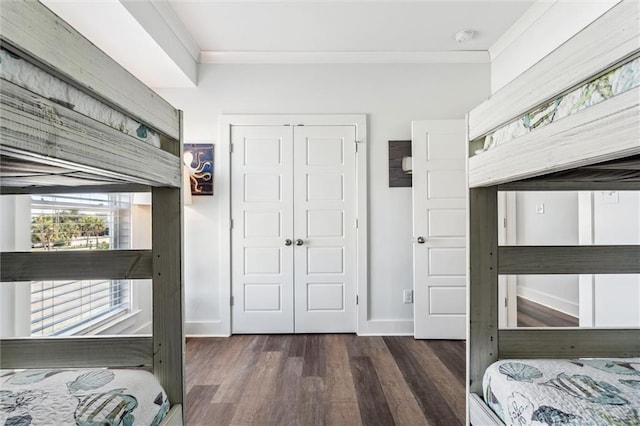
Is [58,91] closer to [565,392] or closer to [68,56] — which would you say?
[68,56]

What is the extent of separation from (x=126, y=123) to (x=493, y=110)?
46.4 inches

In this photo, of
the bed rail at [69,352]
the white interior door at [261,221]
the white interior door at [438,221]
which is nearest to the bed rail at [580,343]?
the bed rail at [69,352]

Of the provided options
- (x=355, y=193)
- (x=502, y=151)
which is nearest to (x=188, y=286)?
(x=355, y=193)

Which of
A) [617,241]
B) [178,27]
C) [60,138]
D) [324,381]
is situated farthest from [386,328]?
[178,27]

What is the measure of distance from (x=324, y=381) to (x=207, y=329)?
4.57 feet

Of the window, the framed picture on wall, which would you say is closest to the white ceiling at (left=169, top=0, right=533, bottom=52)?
the framed picture on wall

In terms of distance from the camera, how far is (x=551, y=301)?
12.6ft

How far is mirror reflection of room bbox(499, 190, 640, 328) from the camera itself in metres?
2.01

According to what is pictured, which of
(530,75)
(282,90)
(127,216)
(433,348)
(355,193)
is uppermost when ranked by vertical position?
(282,90)

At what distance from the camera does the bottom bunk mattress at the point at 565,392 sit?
81 cm

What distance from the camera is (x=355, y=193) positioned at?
9.83 feet

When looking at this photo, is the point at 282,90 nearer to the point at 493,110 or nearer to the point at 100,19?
the point at 100,19

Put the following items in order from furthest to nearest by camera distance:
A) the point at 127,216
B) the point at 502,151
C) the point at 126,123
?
the point at 127,216
the point at 502,151
the point at 126,123

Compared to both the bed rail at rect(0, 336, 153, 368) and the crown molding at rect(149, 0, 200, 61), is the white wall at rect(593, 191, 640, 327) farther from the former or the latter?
the crown molding at rect(149, 0, 200, 61)
